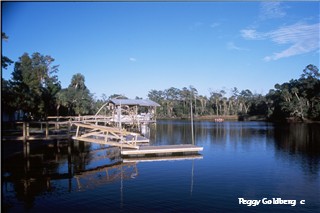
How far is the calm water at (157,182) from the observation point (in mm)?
10867

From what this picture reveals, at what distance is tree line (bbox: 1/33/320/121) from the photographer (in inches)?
1145

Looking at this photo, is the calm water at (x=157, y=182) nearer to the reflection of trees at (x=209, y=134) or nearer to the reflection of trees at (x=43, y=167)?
the reflection of trees at (x=43, y=167)

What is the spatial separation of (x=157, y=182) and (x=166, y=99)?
298 feet

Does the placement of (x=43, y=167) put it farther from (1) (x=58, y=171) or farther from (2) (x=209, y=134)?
(2) (x=209, y=134)

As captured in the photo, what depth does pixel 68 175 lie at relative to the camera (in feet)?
50.8

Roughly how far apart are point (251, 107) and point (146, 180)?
77.0 m

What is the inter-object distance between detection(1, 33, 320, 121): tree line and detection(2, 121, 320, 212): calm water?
6114 millimetres

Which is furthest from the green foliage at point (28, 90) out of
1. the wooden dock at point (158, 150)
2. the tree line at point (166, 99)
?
the wooden dock at point (158, 150)

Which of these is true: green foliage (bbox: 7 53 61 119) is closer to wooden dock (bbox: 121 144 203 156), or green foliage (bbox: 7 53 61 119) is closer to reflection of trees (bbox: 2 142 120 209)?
reflection of trees (bbox: 2 142 120 209)

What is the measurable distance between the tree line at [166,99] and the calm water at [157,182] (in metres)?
6.11

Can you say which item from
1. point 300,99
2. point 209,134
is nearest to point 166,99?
point 300,99

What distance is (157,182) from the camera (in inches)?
553

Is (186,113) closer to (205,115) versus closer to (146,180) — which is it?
(205,115)

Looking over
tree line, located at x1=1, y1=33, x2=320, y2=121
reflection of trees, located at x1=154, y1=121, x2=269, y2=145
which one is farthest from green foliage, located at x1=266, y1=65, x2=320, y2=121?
reflection of trees, located at x1=154, y1=121, x2=269, y2=145
